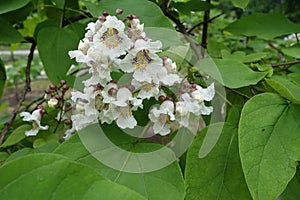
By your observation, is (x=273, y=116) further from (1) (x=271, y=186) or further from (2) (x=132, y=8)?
(2) (x=132, y=8)

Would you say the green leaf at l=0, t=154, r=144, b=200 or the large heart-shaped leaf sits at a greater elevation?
the green leaf at l=0, t=154, r=144, b=200

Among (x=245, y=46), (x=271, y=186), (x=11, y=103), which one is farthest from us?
(x=11, y=103)

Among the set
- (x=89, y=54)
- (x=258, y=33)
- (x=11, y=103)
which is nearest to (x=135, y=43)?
(x=89, y=54)

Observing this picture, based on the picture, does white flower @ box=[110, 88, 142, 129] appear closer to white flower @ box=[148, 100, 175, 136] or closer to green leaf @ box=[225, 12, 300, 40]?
white flower @ box=[148, 100, 175, 136]

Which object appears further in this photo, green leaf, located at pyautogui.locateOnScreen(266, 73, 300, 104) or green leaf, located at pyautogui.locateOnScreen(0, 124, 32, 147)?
green leaf, located at pyautogui.locateOnScreen(0, 124, 32, 147)

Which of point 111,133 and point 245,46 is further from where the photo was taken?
point 245,46

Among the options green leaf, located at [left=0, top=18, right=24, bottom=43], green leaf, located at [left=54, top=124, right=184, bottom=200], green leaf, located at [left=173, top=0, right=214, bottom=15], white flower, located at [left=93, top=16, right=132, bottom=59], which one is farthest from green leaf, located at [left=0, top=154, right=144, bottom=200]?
green leaf, located at [left=173, top=0, right=214, bottom=15]
